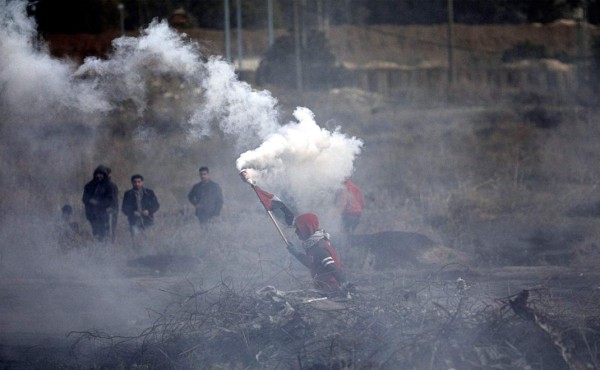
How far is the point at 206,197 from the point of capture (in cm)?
1748

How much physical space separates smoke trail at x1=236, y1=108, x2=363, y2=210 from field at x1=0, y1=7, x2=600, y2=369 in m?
0.21

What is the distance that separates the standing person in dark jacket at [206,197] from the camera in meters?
17.5

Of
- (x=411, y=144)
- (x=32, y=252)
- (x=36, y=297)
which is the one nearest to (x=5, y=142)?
(x=32, y=252)

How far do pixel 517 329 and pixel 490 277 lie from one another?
5692 mm

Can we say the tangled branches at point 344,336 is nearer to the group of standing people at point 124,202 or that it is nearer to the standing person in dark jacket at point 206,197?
the group of standing people at point 124,202

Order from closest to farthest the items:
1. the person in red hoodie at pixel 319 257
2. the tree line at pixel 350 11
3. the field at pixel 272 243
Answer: the field at pixel 272 243 < the person in red hoodie at pixel 319 257 < the tree line at pixel 350 11

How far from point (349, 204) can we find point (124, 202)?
5.09m

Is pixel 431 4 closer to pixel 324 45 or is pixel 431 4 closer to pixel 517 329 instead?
pixel 324 45

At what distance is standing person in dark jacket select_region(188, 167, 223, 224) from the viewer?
17.5 m

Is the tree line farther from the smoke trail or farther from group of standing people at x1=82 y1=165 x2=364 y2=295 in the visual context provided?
the smoke trail

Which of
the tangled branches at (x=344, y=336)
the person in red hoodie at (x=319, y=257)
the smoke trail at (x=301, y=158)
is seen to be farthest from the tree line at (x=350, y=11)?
the tangled branches at (x=344, y=336)

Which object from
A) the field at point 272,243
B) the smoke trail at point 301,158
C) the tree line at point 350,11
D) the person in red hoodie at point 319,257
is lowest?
the field at point 272,243

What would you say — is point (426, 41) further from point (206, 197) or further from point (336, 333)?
point (336, 333)

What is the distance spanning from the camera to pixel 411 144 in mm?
29344
